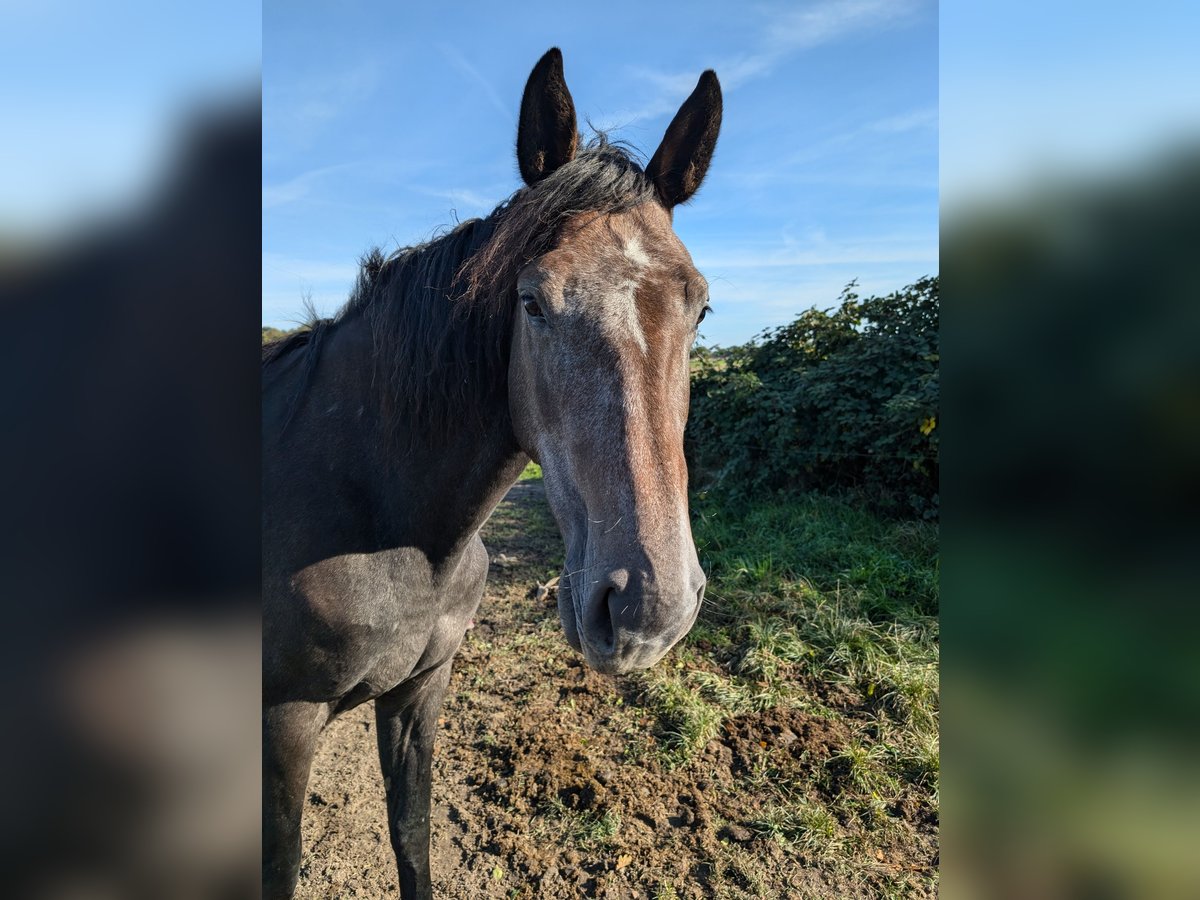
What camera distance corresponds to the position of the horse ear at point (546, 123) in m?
1.89

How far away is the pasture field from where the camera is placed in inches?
114

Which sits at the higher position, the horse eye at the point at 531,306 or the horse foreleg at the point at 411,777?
the horse eye at the point at 531,306

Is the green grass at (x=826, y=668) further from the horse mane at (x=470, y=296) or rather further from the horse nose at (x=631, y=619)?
the horse mane at (x=470, y=296)

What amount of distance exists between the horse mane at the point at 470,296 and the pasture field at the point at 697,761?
228 centimetres

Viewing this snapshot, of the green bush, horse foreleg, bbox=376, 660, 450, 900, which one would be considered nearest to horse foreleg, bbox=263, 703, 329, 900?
horse foreleg, bbox=376, 660, 450, 900

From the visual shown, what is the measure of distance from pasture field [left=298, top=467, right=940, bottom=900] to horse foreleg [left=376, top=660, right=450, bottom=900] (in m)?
0.29

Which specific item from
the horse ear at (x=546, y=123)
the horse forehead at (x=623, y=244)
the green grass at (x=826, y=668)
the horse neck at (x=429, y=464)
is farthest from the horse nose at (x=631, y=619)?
the green grass at (x=826, y=668)

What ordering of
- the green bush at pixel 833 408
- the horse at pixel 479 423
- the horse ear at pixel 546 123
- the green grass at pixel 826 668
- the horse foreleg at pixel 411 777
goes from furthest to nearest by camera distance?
the green bush at pixel 833 408, the green grass at pixel 826 668, the horse foreleg at pixel 411 777, the horse ear at pixel 546 123, the horse at pixel 479 423

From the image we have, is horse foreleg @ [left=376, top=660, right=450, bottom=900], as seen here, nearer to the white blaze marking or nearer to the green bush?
the white blaze marking
